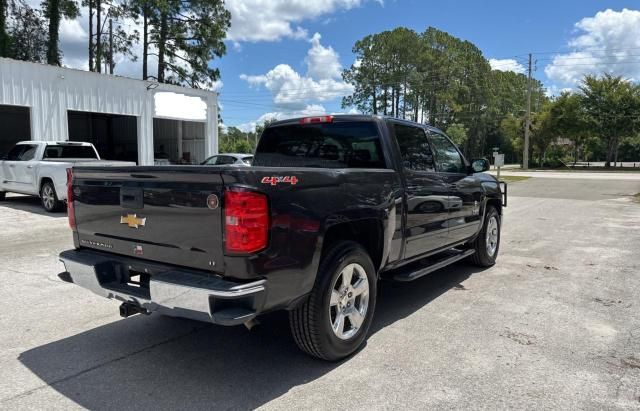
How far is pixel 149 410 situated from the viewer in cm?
292

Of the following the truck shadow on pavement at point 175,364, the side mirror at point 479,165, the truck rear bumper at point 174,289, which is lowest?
the truck shadow on pavement at point 175,364

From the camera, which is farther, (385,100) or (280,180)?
(385,100)

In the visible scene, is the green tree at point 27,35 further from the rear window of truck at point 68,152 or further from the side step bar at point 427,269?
the side step bar at point 427,269

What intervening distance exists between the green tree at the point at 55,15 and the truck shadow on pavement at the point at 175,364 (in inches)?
1285

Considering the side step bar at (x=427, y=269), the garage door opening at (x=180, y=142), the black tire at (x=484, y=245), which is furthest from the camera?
the garage door opening at (x=180, y=142)

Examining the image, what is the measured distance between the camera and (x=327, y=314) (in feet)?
11.3

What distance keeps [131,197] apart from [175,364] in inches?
50.8

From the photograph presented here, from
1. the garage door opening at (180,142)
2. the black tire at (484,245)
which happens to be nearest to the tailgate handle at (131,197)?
the black tire at (484,245)

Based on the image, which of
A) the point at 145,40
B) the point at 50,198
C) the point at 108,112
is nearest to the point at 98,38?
the point at 145,40

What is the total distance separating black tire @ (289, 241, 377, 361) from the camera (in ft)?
11.0

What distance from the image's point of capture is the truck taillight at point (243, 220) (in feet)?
9.37

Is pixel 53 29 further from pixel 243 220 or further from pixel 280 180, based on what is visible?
pixel 243 220

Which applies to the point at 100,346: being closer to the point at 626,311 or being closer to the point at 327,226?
the point at 327,226

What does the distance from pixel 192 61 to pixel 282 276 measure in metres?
35.5
